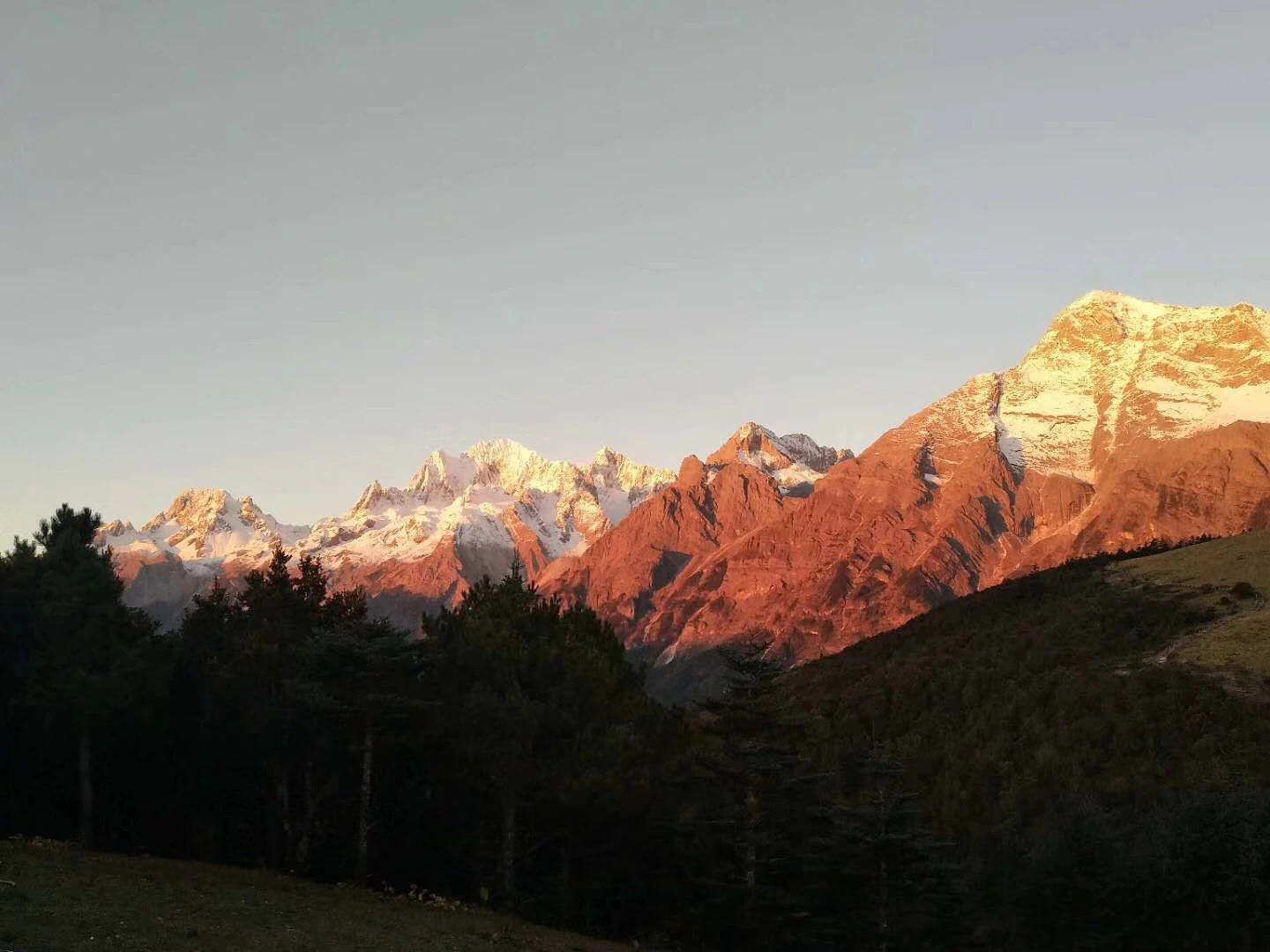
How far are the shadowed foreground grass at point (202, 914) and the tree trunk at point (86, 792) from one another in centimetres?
387

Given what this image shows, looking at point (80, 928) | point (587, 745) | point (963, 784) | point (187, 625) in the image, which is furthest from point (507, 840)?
point (963, 784)

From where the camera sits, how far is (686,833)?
4419 cm

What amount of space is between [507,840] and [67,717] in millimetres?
18783

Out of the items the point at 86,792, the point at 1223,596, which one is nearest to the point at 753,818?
the point at 86,792

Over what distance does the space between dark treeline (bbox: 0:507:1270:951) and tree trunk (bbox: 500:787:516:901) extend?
0.15m

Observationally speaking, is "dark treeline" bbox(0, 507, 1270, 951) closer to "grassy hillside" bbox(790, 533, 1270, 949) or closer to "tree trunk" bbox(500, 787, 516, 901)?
"tree trunk" bbox(500, 787, 516, 901)

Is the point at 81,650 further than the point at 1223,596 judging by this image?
No

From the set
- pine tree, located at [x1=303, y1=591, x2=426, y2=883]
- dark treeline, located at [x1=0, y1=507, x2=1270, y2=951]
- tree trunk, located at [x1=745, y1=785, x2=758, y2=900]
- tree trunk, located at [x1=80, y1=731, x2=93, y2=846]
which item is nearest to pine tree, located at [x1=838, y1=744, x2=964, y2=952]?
dark treeline, located at [x1=0, y1=507, x2=1270, y2=951]

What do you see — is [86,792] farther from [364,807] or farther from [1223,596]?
[1223,596]

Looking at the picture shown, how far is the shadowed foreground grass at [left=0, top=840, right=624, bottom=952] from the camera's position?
24.9 meters

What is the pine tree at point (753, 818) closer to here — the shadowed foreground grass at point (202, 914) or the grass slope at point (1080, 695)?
the shadowed foreground grass at point (202, 914)

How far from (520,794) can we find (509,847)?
7.83 feet

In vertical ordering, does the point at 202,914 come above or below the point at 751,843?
below

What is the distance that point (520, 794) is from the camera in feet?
144
